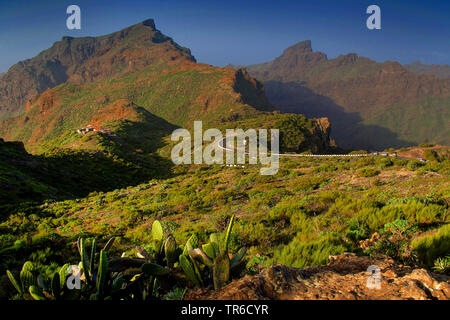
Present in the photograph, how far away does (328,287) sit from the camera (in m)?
2.43

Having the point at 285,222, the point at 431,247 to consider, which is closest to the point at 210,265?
the point at 431,247

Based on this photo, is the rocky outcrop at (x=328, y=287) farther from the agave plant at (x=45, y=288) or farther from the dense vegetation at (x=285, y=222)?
the agave plant at (x=45, y=288)

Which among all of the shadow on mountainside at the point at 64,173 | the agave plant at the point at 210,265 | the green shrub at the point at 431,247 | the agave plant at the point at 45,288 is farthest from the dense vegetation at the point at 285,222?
the shadow on mountainside at the point at 64,173

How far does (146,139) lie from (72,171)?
43.5 meters

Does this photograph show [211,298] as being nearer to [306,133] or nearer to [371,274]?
[371,274]

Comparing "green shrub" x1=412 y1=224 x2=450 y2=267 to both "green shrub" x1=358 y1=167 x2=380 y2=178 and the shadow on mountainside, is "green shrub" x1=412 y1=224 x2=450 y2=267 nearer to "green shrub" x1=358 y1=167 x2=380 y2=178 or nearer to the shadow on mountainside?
"green shrub" x1=358 y1=167 x2=380 y2=178

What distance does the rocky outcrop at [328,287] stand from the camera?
218cm

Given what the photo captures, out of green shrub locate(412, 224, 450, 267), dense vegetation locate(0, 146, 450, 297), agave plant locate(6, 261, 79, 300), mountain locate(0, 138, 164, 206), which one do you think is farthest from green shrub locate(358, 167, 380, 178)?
mountain locate(0, 138, 164, 206)

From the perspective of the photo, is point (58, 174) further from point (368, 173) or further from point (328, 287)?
point (328, 287)

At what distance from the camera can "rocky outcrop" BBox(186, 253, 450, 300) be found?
2.18m

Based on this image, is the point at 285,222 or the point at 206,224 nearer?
the point at 285,222

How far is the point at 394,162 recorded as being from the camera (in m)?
15.2

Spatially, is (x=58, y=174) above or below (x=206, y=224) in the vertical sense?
below
